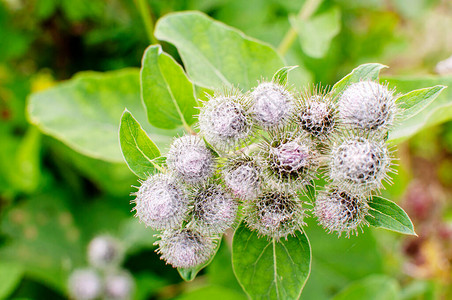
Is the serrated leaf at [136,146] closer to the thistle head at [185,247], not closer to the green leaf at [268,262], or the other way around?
the thistle head at [185,247]

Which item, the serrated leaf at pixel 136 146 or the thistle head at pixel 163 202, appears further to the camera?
the serrated leaf at pixel 136 146

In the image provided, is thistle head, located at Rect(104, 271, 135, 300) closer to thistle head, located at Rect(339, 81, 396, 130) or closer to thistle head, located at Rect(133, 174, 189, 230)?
thistle head, located at Rect(133, 174, 189, 230)

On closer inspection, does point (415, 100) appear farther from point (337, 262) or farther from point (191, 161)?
point (337, 262)

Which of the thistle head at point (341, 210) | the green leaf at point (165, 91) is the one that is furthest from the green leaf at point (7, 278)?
the thistle head at point (341, 210)

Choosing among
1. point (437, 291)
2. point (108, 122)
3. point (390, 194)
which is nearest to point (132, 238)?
point (108, 122)

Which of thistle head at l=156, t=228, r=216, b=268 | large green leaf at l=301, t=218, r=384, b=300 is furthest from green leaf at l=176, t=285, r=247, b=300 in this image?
thistle head at l=156, t=228, r=216, b=268

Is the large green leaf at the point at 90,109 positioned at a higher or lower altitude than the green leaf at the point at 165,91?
lower
